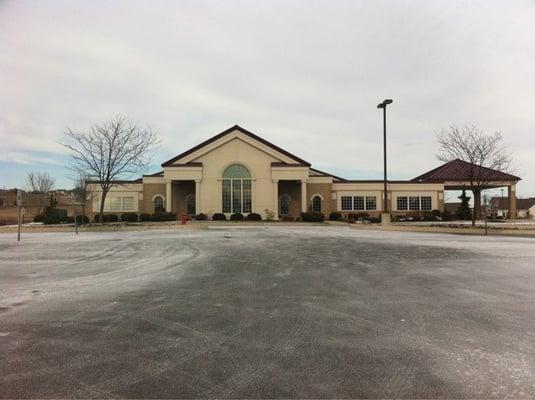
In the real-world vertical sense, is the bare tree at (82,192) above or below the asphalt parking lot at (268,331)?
above

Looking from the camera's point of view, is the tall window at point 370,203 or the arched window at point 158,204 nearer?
the arched window at point 158,204

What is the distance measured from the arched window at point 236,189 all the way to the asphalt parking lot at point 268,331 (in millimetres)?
31874

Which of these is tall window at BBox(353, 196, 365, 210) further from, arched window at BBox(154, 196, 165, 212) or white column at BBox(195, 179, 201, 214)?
arched window at BBox(154, 196, 165, 212)

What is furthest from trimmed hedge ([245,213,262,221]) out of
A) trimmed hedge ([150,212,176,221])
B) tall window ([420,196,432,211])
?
tall window ([420,196,432,211])

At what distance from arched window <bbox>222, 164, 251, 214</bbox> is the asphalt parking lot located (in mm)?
31874

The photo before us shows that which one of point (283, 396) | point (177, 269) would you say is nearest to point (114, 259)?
point (177, 269)

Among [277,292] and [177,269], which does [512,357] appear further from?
[177,269]

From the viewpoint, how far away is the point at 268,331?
18.9 ft

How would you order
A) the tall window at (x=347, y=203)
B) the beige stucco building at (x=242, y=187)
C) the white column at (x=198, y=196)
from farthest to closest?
the tall window at (x=347, y=203), the beige stucco building at (x=242, y=187), the white column at (x=198, y=196)

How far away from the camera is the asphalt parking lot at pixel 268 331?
411 centimetres

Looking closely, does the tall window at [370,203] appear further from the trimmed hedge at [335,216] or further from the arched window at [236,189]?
the arched window at [236,189]

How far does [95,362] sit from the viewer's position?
183 inches

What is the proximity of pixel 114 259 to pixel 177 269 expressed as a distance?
121 inches

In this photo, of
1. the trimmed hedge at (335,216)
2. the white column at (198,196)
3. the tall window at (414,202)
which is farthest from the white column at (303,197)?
the tall window at (414,202)
